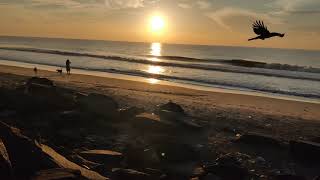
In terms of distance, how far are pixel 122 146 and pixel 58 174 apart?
4.57 meters

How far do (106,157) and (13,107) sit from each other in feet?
22.9

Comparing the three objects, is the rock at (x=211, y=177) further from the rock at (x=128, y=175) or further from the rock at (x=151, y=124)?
the rock at (x=151, y=124)

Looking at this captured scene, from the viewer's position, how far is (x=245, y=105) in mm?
21906

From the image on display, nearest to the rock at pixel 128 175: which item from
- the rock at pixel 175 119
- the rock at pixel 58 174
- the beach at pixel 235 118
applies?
the rock at pixel 58 174

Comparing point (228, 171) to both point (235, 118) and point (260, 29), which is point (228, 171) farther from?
point (235, 118)

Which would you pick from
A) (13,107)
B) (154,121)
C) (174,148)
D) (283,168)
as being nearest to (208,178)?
(174,148)

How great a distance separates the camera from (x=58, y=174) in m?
7.10

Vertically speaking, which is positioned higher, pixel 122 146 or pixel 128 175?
pixel 128 175

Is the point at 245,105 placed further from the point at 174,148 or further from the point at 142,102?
the point at 174,148

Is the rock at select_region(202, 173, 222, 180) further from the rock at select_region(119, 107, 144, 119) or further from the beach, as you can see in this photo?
the rock at select_region(119, 107, 144, 119)

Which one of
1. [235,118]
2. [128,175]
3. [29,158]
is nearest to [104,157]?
[128,175]

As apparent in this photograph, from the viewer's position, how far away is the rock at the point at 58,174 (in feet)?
22.7

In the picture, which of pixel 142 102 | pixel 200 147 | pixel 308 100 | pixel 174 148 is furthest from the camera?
pixel 308 100

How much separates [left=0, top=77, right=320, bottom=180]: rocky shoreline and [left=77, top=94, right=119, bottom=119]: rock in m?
0.04
